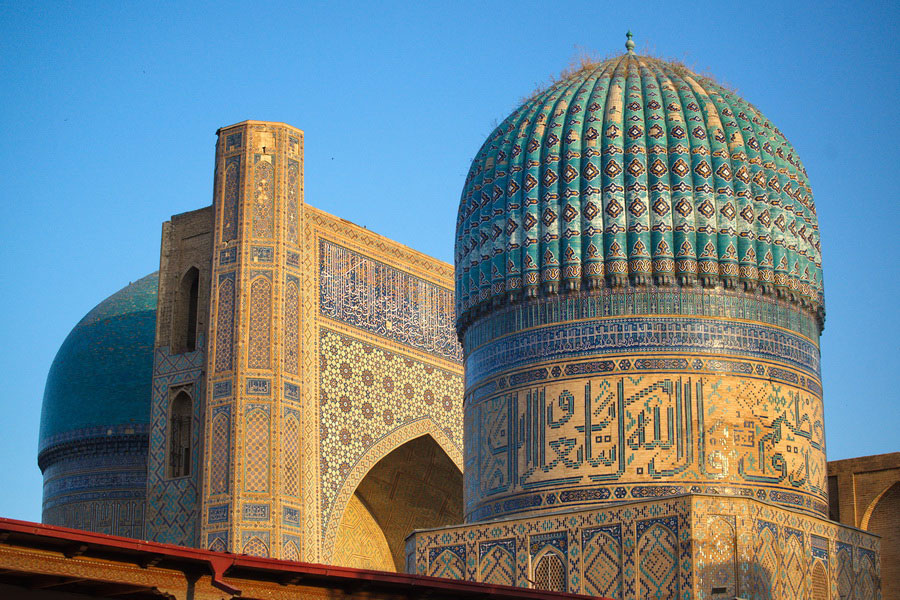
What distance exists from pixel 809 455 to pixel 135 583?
5939mm

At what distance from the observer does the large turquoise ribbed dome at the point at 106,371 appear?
19094 millimetres

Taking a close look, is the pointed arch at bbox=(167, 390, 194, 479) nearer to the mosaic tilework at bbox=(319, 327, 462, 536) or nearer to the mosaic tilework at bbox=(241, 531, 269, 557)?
the mosaic tilework at bbox=(241, 531, 269, 557)

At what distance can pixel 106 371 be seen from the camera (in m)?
19.3

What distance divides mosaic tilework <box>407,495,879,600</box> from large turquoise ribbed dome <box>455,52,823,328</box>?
183 centimetres

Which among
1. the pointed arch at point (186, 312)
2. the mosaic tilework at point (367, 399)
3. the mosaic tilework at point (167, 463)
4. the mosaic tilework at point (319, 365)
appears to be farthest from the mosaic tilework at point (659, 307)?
the pointed arch at point (186, 312)

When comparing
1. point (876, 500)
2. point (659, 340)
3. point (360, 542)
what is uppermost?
point (659, 340)

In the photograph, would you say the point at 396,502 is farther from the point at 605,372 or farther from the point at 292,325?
the point at 605,372

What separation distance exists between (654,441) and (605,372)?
64 centimetres

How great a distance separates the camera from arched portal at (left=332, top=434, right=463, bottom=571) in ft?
57.0

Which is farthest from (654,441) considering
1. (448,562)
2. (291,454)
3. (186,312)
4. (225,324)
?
(186,312)

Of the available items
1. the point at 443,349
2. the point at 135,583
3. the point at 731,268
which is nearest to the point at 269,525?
the point at 443,349

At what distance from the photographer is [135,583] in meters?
6.89

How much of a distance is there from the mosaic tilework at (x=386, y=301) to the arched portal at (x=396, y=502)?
1213 mm

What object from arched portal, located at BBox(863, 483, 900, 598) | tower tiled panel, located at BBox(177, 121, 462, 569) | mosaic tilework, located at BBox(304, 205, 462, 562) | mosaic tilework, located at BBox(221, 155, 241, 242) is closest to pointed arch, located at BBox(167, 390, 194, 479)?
tower tiled panel, located at BBox(177, 121, 462, 569)
